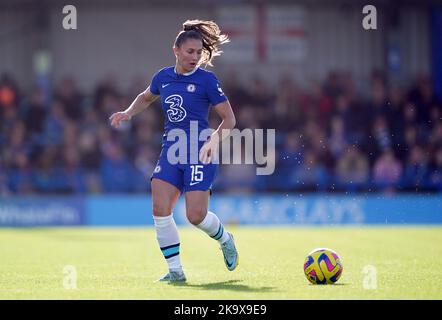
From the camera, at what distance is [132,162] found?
68.9 ft

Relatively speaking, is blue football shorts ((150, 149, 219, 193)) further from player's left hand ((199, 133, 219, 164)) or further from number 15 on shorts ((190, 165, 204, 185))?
player's left hand ((199, 133, 219, 164))

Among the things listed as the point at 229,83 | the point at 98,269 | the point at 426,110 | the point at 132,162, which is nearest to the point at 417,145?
the point at 426,110

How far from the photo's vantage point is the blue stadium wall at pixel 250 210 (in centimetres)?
1994

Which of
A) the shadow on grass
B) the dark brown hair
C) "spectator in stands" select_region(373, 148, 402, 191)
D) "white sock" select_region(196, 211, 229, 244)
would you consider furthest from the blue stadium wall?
the shadow on grass

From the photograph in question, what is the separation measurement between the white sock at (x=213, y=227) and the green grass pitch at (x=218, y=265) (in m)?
0.41

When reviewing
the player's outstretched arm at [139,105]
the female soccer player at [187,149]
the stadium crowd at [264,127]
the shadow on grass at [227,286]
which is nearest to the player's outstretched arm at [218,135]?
the female soccer player at [187,149]

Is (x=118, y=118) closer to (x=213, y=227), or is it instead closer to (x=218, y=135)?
(x=218, y=135)

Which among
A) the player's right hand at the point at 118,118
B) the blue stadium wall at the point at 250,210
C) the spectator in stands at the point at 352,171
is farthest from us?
the spectator in stands at the point at 352,171

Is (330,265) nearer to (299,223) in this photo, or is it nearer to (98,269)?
(98,269)

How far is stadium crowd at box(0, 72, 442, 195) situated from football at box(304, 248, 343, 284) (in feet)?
38.8

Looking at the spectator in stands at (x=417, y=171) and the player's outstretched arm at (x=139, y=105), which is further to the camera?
the spectator in stands at (x=417, y=171)

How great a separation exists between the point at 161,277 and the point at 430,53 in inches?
718

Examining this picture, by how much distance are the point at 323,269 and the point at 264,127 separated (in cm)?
1276

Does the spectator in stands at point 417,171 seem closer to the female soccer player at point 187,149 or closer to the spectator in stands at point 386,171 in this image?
the spectator in stands at point 386,171
